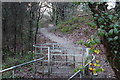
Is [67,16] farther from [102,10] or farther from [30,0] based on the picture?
[102,10]

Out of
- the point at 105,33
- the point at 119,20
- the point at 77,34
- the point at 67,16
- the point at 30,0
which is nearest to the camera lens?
the point at 105,33

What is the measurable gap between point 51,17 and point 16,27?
11.2 metres

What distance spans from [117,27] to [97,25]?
175 mm

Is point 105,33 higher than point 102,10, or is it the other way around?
point 102,10

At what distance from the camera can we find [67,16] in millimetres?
18531

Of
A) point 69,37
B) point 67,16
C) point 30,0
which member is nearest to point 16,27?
point 30,0

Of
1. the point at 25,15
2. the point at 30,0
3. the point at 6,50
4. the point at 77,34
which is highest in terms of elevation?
the point at 30,0

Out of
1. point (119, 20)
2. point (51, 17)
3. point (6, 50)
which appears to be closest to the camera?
point (119, 20)

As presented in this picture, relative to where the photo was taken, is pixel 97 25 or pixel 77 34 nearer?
pixel 97 25

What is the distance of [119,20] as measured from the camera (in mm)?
1302

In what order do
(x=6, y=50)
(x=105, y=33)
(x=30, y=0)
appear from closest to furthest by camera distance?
(x=105, y=33) < (x=6, y=50) < (x=30, y=0)

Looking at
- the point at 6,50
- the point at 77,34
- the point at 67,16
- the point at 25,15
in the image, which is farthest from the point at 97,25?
the point at 67,16

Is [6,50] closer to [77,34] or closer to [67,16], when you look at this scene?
[77,34]

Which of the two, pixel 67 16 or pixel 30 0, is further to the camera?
pixel 67 16
